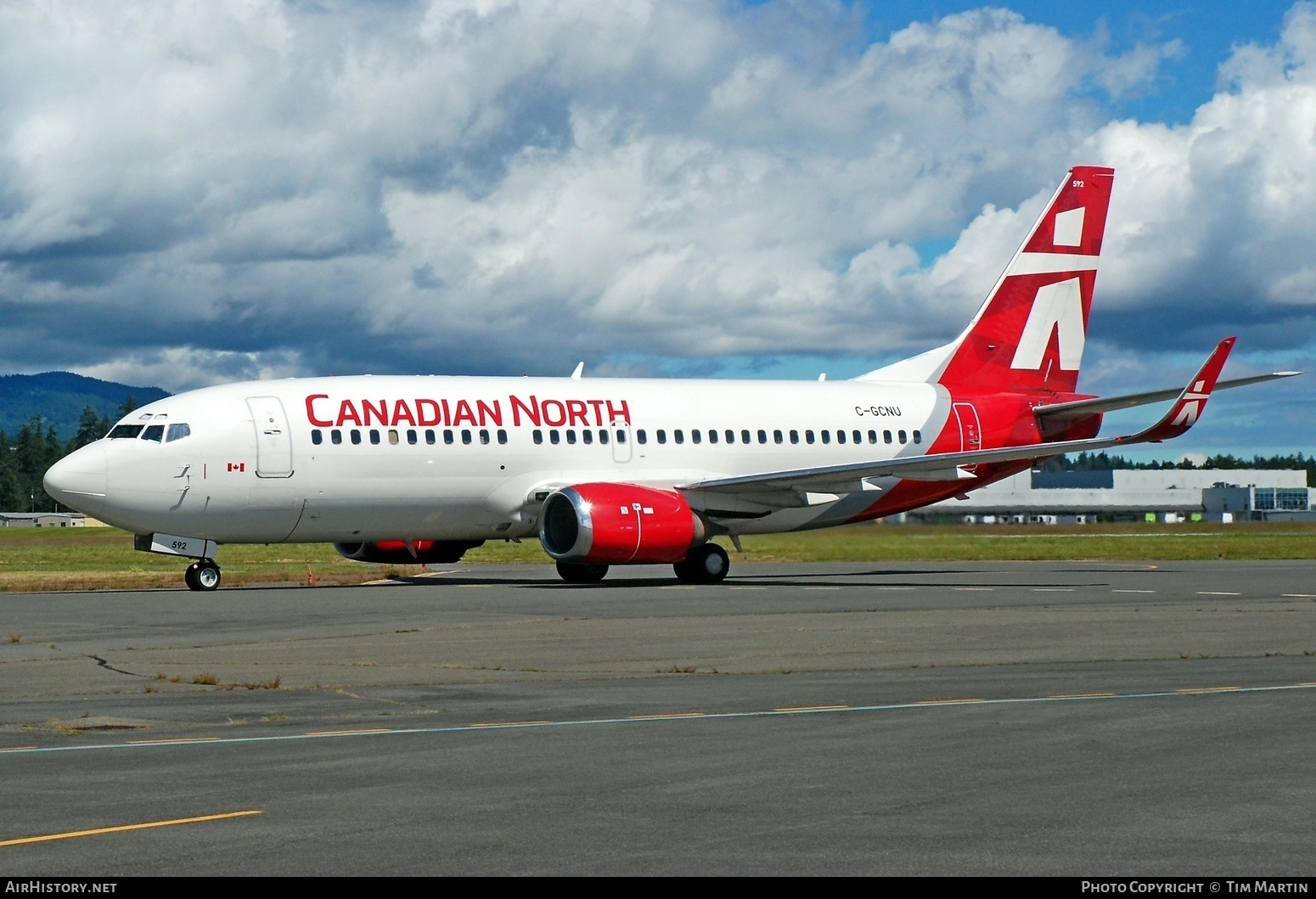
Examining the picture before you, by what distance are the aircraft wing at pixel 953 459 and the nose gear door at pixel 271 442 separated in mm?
9159

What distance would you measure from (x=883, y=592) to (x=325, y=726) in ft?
64.8

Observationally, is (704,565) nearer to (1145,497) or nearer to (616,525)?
(616,525)

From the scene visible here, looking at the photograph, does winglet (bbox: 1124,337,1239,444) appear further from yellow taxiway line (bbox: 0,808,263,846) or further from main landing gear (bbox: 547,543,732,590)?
yellow taxiway line (bbox: 0,808,263,846)

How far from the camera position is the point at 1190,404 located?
1422 inches

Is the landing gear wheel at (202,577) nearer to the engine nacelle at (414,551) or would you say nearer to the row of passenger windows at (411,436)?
the row of passenger windows at (411,436)

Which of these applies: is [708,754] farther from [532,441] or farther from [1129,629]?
[532,441]

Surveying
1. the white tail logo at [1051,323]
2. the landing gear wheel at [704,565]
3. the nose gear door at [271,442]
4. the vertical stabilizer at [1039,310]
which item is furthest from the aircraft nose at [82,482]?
the white tail logo at [1051,323]

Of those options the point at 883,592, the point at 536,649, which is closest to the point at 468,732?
the point at 536,649

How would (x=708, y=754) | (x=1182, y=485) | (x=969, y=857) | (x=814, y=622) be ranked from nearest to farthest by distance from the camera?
(x=969, y=857)
(x=708, y=754)
(x=814, y=622)
(x=1182, y=485)

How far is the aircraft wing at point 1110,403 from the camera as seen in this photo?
37562 millimetres

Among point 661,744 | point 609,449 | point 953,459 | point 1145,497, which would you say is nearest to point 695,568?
point 609,449

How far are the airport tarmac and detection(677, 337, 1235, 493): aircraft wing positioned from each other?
11.4 meters

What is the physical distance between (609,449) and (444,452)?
4.23 m

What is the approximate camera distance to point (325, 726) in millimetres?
12922
